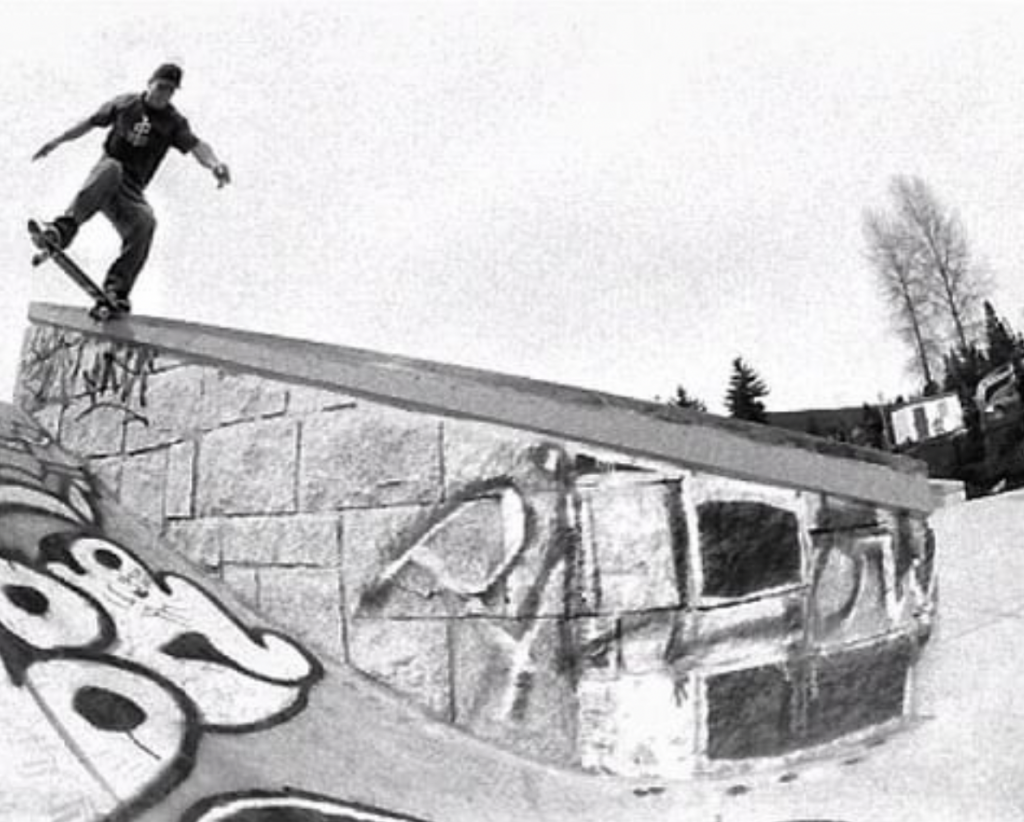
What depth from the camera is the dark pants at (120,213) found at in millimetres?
6246

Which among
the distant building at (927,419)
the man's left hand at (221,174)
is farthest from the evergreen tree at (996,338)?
the man's left hand at (221,174)

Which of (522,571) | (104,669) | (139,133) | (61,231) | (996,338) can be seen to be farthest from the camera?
(996,338)

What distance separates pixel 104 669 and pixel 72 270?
4243 mm

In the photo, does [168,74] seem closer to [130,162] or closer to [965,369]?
[130,162]

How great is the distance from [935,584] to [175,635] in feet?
10.4

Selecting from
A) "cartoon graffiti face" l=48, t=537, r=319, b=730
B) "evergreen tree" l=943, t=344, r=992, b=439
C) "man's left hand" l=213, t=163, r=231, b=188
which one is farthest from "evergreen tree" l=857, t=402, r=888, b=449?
"cartoon graffiti face" l=48, t=537, r=319, b=730

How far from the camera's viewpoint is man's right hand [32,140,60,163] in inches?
250

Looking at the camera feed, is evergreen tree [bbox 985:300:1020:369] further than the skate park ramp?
Yes

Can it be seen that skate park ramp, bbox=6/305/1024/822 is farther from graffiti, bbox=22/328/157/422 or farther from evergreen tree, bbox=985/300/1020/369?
evergreen tree, bbox=985/300/1020/369

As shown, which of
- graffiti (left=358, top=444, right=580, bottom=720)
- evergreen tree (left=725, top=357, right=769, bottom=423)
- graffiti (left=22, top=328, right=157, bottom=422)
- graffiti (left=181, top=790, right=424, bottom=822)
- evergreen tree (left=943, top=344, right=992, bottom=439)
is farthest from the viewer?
evergreen tree (left=725, top=357, right=769, bottom=423)

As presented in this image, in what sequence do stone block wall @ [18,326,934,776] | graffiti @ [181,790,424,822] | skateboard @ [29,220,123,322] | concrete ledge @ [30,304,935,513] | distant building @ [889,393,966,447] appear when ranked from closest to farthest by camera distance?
graffiti @ [181,790,424,822], stone block wall @ [18,326,934,776], concrete ledge @ [30,304,935,513], skateboard @ [29,220,123,322], distant building @ [889,393,966,447]

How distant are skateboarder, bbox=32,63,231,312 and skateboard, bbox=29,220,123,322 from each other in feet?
0.40

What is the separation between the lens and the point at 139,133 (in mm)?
6500

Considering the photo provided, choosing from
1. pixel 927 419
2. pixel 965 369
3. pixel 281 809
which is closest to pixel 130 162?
pixel 281 809
